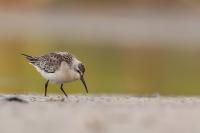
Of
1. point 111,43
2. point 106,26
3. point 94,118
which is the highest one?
point 94,118

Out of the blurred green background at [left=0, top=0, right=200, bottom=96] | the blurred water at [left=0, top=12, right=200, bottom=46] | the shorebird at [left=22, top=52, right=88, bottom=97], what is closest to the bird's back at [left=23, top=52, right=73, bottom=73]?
the shorebird at [left=22, top=52, right=88, bottom=97]

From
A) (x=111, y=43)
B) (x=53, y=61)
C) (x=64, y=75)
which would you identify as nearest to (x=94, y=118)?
(x=64, y=75)

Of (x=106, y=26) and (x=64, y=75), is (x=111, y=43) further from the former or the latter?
(x=64, y=75)

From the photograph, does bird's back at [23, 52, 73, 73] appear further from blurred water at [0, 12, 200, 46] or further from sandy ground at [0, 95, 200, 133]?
blurred water at [0, 12, 200, 46]

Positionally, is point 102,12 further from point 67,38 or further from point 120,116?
point 120,116

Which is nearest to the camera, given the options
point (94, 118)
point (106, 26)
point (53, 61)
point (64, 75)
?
point (94, 118)

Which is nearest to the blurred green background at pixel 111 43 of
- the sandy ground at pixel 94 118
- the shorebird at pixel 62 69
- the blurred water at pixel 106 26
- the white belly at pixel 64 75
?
the blurred water at pixel 106 26

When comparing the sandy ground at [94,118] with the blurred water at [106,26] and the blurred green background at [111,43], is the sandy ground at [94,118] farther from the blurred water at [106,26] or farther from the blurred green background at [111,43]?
the blurred water at [106,26]
